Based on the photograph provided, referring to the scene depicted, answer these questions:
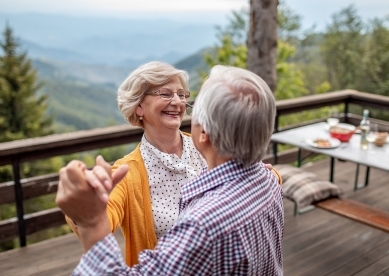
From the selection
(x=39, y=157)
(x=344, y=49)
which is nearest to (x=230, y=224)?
(x=39, y=157)

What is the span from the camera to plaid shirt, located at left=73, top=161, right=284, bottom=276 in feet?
2.65

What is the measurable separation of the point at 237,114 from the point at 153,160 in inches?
24.6

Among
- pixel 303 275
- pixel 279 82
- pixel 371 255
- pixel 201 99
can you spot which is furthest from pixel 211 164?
pixel 279 82

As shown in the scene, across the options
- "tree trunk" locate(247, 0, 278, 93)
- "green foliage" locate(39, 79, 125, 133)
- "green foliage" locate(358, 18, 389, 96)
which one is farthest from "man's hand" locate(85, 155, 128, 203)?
"green foliage" locate(39, 79, 125, 133)

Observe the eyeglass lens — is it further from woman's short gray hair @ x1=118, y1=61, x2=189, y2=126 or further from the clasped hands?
the clasped hands

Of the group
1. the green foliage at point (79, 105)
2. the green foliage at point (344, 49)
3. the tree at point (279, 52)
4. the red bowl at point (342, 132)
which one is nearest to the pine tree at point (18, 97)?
the tree at point (279, 52)

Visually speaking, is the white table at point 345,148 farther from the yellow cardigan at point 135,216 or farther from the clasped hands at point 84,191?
the clasped hands at point 84,191

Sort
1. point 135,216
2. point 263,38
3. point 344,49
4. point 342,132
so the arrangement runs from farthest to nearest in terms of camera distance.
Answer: point 344,49 < point 263,38 < point 342,132 < point 135,216

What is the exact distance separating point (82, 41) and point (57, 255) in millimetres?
155325

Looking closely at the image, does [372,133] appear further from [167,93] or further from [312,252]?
[167,93]

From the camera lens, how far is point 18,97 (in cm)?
2414

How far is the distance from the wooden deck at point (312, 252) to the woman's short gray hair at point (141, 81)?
4.88 feet

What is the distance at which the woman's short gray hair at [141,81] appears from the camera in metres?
1.44

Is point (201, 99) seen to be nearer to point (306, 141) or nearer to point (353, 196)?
point (306, 141)
